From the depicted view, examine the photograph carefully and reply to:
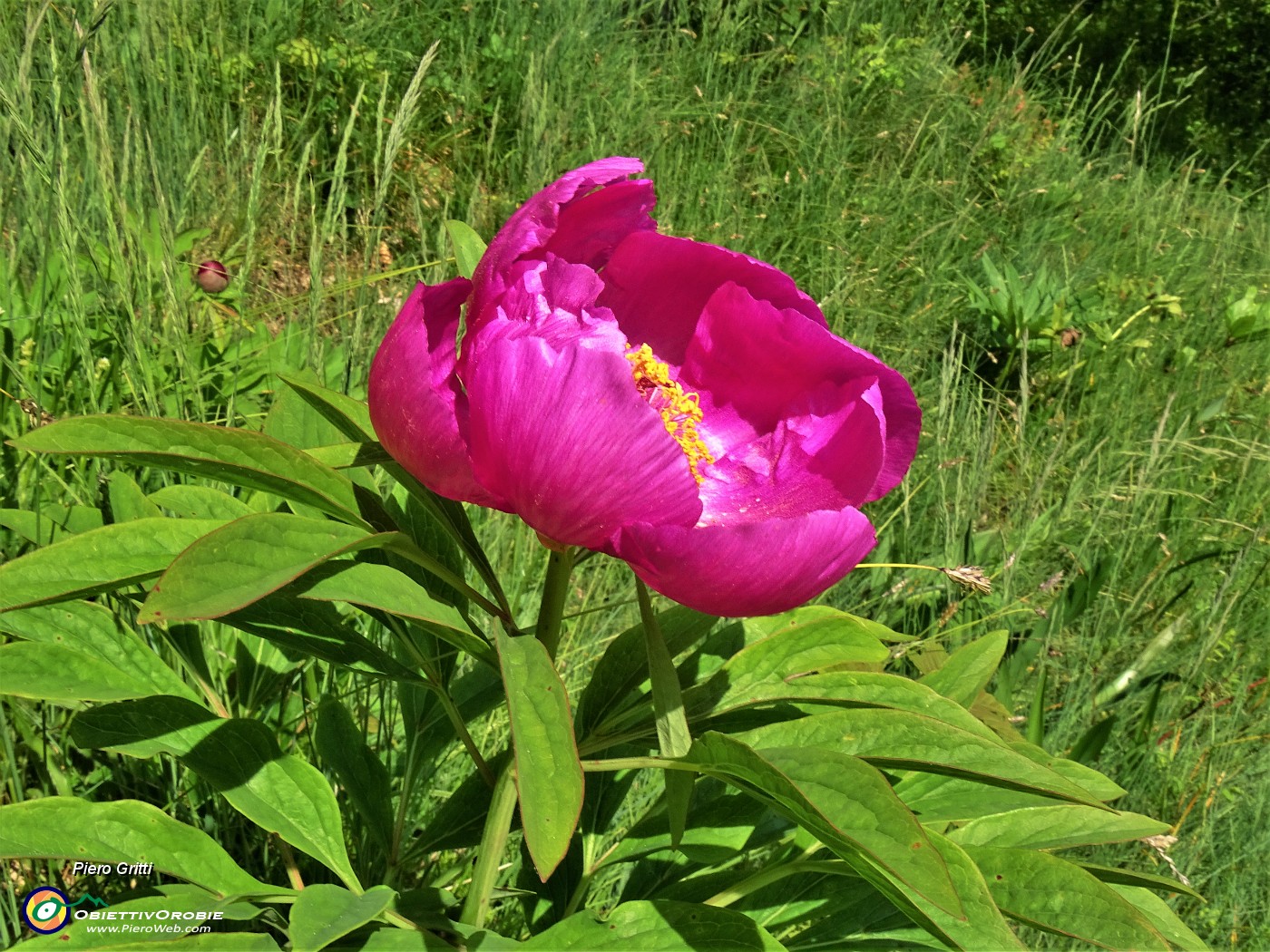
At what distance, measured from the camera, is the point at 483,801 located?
3.66 feet

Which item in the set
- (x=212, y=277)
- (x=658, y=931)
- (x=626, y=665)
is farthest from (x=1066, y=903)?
(x=212, y=277)

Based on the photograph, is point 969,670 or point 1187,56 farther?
point 1187,56

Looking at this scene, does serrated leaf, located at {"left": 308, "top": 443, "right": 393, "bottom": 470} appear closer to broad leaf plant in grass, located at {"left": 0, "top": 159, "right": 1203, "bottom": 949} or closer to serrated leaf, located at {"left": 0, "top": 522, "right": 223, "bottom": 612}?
broad leaf plant in grass, located at {"left": 0, "top": 159, "right": 1203, "bottom": 949}

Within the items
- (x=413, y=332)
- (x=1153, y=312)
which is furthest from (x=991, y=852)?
(x=1153, y=312)

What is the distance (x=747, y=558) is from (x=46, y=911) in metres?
0.73

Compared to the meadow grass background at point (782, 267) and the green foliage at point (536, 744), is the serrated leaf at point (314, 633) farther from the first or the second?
the meadow grass background at point (782, 267)

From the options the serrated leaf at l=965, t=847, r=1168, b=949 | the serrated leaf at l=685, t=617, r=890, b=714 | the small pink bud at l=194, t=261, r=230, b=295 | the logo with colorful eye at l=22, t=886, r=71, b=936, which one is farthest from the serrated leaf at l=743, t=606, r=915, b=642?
the small pink bud at l=194, t=261, r=230, b=295

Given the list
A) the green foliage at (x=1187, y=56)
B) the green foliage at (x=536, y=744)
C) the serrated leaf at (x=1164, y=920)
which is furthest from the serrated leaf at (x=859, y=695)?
the green foliage at (x=1187, y=56)

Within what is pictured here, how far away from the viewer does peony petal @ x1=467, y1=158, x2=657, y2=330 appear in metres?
0.84

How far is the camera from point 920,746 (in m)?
0.83

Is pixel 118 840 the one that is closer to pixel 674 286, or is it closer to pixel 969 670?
pixel 674 286

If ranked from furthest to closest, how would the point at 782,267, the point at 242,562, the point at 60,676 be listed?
the point at 782,267 < the point at 60,676 < the point at 242,562

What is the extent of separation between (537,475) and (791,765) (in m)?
0.28

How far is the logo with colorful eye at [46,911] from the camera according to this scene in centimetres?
97
